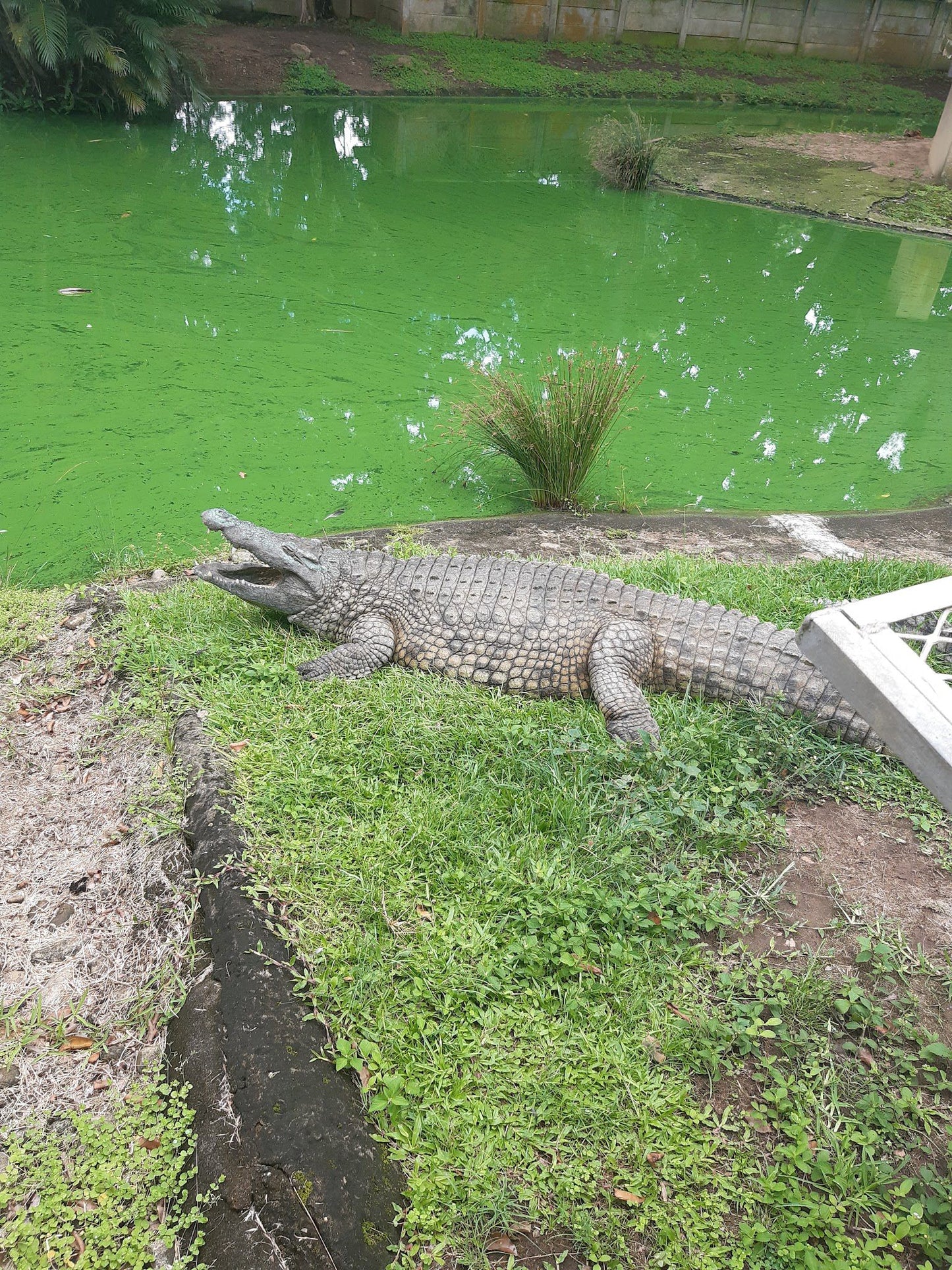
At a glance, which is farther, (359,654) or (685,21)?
(685,21)

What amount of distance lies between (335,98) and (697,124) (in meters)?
6.96

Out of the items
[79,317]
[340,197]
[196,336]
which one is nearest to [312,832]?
[196,336]

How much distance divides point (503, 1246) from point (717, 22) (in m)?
23.7

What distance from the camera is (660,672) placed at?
3.65m

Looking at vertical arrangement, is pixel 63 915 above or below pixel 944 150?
below

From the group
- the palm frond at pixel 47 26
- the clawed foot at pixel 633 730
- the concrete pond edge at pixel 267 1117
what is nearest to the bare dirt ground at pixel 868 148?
the palm frond at pixel 47 26

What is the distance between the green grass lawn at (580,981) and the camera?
76.7 inches

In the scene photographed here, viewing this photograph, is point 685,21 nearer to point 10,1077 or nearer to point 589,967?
point 589,967

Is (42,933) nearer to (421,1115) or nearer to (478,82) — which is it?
(421,1115)

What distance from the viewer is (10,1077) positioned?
2.22 metres

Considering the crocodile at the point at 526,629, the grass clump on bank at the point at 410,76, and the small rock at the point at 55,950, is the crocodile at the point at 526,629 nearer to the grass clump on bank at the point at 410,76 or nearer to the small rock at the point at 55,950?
the small rock at the point at 55,950

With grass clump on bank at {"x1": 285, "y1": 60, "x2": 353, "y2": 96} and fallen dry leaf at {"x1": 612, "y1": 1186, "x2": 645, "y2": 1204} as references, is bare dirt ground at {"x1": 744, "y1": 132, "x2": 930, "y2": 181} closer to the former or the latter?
grass clump on bank at {"x1": 285, "y1": 60, "x2": 353, "y2": 96}

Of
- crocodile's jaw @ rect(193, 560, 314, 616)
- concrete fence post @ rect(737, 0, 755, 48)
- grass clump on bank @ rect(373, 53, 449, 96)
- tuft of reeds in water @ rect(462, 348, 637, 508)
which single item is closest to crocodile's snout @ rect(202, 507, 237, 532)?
crocodile's jaw @ rect(193, 560, 314, 616)

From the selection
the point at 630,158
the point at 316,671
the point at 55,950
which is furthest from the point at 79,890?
the point at 630,158
